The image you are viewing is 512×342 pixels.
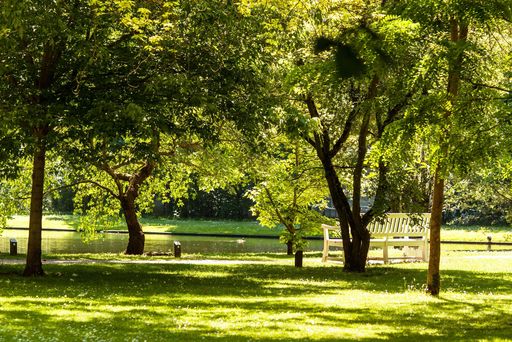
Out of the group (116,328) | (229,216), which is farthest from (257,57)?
(229,216)

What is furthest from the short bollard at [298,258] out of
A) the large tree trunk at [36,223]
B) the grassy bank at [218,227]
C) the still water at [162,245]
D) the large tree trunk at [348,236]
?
the grassy bank at [218,227]

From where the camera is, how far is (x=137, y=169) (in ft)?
97.0

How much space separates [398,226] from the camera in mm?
23344

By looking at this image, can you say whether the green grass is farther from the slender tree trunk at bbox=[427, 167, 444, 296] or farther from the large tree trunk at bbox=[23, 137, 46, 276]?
the slender tree trunk at bbox=[427, 167, 444, 296]

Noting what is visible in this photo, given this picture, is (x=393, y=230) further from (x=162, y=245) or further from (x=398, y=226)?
(x=162, y=245)

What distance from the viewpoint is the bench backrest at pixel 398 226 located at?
22562mm

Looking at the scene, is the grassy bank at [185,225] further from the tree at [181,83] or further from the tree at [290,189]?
the tree at [181,83]

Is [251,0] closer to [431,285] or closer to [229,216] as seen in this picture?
[431,285]

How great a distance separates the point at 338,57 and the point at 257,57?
13292 millimetres

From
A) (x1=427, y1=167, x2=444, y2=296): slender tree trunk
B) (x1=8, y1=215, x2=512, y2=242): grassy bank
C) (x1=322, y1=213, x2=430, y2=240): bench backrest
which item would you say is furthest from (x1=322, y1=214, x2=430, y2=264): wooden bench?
(x1=8, y1=215, x2=512, y2=242): grassy bank

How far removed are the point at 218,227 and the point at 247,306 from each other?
4540 cm

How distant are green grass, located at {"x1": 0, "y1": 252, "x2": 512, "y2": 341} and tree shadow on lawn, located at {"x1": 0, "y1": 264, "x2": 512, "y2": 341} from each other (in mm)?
17

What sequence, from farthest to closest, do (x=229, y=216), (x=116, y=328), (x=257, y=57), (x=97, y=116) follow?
1. (x=229, y=216)
2. (x=257, y=57)
3. (x=97, y=116)
4. (x=116, y=328)

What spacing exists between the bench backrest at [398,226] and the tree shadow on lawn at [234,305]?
2.99m
